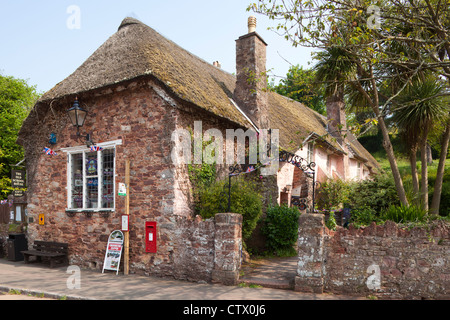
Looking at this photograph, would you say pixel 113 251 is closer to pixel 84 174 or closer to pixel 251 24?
pixel 84 174

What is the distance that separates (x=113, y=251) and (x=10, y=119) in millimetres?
18258

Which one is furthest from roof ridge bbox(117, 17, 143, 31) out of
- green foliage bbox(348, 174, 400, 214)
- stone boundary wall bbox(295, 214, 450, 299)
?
green foliage bbox(348, 174, 400, 214)

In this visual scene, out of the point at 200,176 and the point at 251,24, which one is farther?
the point at 251,24

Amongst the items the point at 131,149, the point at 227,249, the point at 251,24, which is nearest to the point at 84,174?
the point at 131,149

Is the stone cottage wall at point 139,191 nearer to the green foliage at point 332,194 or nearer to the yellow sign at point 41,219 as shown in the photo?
the yellow sign at point 41,219

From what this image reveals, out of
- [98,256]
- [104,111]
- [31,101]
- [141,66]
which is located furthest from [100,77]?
[31,101]

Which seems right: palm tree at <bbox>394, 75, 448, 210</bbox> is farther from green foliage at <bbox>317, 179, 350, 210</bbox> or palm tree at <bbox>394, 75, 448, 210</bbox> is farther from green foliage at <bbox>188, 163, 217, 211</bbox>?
green foliage at <bbox>188, 163, 217, 211</bbox>

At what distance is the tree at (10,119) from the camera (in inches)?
839

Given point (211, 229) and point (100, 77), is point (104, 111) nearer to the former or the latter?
point (100, 77)

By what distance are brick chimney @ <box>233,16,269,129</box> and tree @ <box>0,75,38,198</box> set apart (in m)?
16.2

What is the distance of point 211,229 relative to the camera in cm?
760

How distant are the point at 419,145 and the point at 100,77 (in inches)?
400

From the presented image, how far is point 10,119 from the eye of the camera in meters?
22.1
